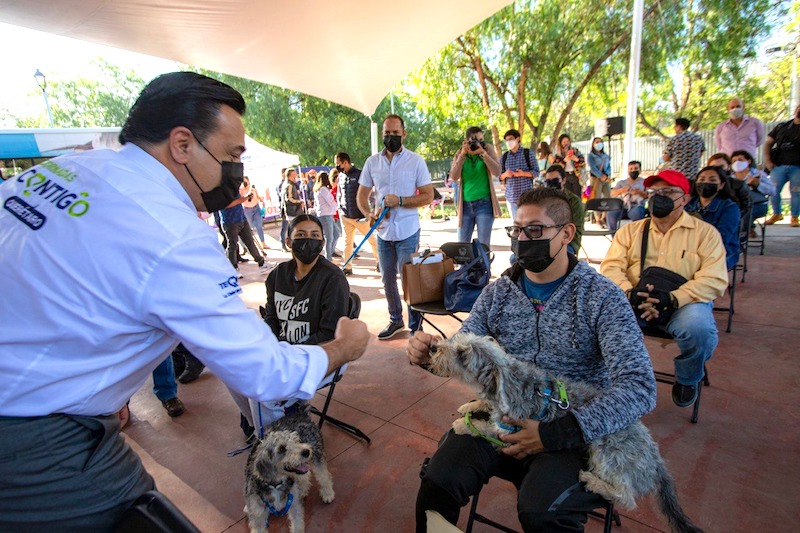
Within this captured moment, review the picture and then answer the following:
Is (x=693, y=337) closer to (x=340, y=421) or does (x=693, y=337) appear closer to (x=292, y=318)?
(x=340, y=421)

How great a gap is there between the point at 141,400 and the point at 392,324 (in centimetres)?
262

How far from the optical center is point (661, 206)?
3.21 m

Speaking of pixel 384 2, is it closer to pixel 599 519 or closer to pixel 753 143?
pixel 599 519

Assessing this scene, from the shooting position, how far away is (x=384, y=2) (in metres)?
5.54

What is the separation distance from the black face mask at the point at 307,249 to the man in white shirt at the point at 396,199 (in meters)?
1.49

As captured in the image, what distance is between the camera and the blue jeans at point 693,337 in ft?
9.18

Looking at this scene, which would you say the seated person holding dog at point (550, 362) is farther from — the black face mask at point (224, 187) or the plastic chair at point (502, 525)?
the black face mask at point (224, 187)

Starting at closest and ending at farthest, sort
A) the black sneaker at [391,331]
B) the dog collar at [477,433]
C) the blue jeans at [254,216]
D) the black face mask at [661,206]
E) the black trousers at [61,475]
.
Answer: the black trousers at [61,475]
the dog collar at [477,433]
the black face mask at [661,206]
the black sneaker at [391,331]
the blue jeans at [254,216]

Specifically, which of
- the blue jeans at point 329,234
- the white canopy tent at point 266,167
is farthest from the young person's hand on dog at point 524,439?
the white canopy tent at point 266,167

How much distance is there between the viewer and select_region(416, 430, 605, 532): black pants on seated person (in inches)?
59.8

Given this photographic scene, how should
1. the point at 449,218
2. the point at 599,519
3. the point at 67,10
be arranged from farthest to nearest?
the point at 449,218 < the point at 67,10 < the point at 599,519

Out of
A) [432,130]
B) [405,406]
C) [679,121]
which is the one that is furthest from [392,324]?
[432,130]

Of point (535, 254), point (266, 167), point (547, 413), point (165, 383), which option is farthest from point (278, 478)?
point (266, 167)

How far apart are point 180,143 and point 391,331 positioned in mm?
3862
